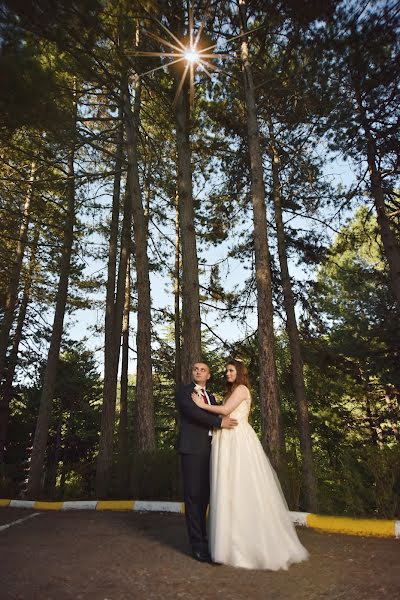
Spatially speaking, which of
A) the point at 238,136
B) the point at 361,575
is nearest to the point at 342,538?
the point at 361,575

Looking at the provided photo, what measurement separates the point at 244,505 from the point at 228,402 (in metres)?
0.97

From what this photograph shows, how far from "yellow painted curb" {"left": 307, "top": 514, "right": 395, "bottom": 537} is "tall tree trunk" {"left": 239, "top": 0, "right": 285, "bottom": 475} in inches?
62.6

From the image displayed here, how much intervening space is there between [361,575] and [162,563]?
177 centimetres

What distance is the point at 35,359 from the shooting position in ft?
67.9

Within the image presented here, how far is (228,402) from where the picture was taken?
13.5ft

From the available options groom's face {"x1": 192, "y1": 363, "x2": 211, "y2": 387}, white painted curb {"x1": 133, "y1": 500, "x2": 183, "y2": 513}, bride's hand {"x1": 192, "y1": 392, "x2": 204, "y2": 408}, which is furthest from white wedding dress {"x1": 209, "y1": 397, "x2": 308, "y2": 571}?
white painted curb {"x1": 133, "y1": 500, "x2": 183, "y2": 513}

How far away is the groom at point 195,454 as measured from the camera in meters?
4.00

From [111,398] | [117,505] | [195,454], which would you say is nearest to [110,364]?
[111,398]

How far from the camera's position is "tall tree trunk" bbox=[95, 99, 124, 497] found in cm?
1091

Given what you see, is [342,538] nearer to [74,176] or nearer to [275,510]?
[275,510]

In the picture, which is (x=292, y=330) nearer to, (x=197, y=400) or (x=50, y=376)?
(x=50, y=376)

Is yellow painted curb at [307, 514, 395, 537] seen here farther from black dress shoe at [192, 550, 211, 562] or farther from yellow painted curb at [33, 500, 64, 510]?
yellow painted curb at [33, 500, 64, 510]

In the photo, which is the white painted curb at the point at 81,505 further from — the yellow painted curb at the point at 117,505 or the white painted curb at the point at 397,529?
the white painted curb at the point at 397,529

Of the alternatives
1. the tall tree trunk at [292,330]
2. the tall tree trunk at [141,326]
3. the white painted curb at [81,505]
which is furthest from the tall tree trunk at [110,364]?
the tall tree trunk at [292,330]
